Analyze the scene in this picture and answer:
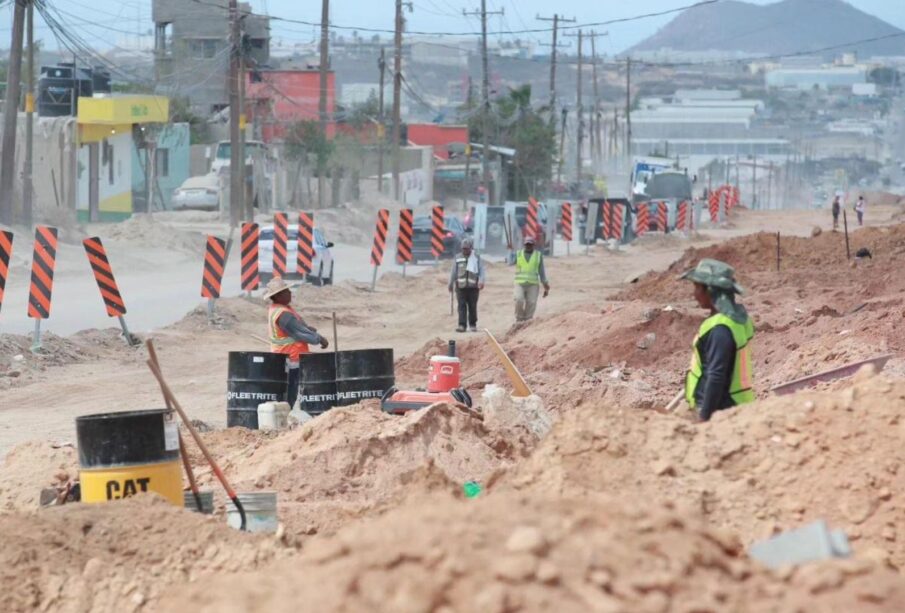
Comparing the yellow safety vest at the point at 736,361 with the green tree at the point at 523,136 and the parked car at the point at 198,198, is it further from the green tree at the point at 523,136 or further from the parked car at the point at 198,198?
the green tree at the point at 523,136

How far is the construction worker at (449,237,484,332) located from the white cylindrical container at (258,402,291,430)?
10294 millimetres

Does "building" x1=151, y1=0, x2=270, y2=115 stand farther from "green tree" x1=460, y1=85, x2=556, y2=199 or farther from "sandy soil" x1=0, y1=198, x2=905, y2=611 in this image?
"sandy soil" x1=0, y1=198, x2=905, y2=611

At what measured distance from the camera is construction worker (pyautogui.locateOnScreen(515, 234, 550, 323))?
23.6 m

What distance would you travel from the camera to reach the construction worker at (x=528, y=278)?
23578mm

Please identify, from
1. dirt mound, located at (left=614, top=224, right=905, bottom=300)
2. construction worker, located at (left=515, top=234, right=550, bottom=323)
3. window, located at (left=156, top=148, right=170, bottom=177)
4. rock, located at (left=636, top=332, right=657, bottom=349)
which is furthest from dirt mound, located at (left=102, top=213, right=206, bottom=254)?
rock, located at (left=636, top=332, right=657, bottom=349)

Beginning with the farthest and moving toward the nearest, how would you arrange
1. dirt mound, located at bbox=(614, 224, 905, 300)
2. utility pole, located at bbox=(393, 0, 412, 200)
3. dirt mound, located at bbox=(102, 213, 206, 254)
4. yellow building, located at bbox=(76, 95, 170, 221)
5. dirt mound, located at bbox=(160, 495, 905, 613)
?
utility pole, located at bbox=(393, 0, 412, 200)
yellow building, located at bbox=(76, 95, 170, 221)
dirt mound, located at bbox=(102, 213, 206, 254)
dirt mound, located at bbox=(614, 224, 905, 300)
dirt mound, located at bbox=(160, 495, 905, 613)

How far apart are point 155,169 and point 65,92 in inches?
251

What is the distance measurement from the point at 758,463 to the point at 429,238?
34.7 metres

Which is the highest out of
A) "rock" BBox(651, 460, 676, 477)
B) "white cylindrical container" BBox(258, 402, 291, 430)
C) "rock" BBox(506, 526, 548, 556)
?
"rock" BBox(506, 526, 548, 556)

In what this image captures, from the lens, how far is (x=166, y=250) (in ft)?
143

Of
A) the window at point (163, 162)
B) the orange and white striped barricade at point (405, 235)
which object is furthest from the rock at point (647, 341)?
the window at point (163, 162)

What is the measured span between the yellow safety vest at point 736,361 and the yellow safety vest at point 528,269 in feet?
48.1

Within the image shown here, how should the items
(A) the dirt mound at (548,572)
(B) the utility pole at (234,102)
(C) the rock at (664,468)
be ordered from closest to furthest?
(A) the dirt mound at (548,572) < (C) the rock at (664,468) < (B) the utility pole at (234,102)

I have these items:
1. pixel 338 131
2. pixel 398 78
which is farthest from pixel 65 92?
pixel 338 131
